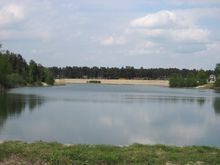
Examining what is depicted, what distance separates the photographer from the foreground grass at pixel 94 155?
406 inches

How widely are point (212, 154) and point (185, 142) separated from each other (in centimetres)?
857

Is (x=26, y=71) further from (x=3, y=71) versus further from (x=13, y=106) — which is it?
(x=13, y=106)

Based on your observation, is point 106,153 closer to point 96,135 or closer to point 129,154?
point 129,154

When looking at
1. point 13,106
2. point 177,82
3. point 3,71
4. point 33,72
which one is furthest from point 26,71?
point 13,106

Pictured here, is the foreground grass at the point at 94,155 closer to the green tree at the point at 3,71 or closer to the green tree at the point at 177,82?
the green tree at the point at 3,71

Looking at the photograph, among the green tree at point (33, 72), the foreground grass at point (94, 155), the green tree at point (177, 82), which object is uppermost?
the green tree at point (33, 72)

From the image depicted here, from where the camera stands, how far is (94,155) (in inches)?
422

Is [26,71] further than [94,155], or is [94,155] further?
[26,71]

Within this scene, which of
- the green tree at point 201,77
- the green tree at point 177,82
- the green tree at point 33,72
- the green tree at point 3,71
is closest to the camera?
the green tree at point 3,71

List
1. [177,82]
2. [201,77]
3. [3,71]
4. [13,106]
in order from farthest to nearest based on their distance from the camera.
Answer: [201,77], [177,82], [3,71], [13,106]

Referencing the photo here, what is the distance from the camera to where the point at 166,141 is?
67.5 ft

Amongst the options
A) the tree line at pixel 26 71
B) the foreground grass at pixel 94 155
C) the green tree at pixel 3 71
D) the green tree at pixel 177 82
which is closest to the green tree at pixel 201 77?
the green tree at pixel 177 82

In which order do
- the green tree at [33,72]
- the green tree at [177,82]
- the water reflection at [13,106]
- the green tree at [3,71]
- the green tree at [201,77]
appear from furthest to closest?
the green tree at [177,82] < the green tree at [201,77] < the green tree at [33,72] < the green tree at [3,71] < the water reflection at [13,106]

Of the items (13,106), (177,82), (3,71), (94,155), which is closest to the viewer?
(94,155)
